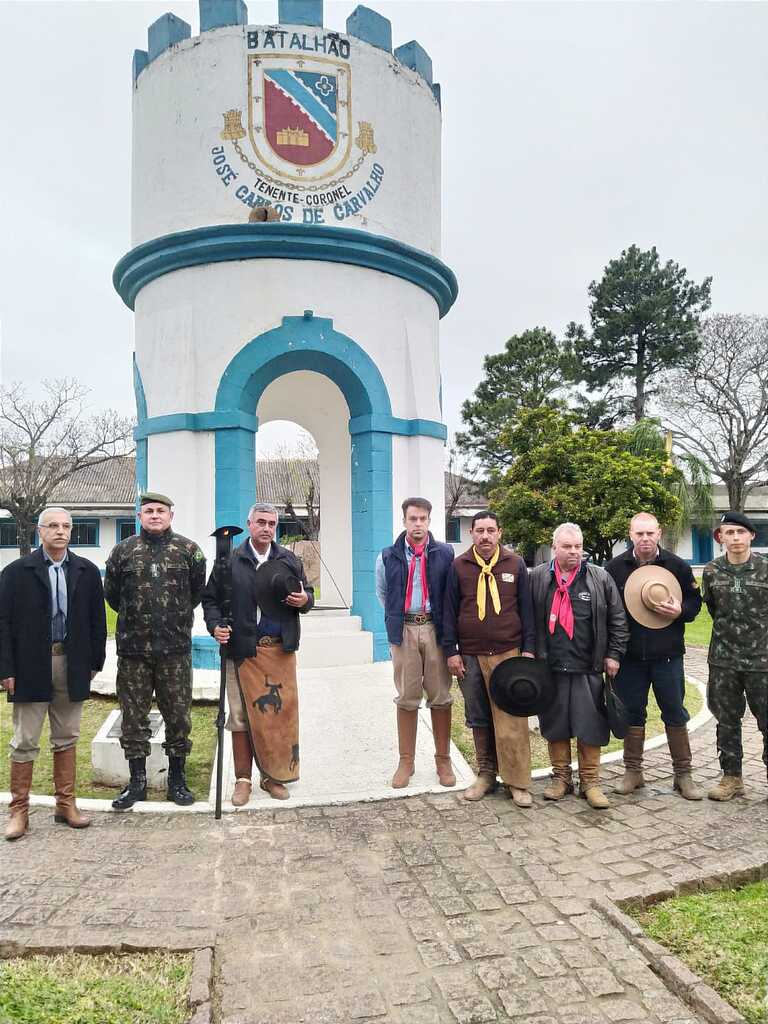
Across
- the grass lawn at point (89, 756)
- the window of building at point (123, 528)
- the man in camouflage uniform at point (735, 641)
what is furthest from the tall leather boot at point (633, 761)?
the window of building at point (123, 528)

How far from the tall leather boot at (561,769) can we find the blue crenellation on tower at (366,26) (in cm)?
740

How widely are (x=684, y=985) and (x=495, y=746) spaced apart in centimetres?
220

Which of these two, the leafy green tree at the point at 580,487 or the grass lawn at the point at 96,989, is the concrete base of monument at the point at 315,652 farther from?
the leafy green tree at the point at 580,487

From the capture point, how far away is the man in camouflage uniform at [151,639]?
4.67m

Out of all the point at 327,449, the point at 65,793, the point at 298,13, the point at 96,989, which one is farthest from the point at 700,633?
the point at 96,989

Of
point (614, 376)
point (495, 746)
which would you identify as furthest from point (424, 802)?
point (614, 376)

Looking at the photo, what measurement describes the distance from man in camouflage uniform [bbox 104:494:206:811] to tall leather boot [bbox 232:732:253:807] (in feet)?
0.96

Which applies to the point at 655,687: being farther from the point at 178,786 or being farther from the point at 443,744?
the point at 178,786

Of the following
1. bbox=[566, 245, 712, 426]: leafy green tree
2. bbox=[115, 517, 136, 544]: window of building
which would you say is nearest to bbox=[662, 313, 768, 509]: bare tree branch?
bbox=[566, 245, 712, 426]: leafy green tree

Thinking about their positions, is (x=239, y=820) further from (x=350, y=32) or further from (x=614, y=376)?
(x=614, y=376)

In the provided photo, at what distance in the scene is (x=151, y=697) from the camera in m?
4.79

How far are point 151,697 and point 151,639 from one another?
41 centimetres

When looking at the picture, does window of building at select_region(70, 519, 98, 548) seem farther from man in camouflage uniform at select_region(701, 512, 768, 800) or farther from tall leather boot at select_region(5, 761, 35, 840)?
man in camouflage uniform at select_region(701, 512, 768, 800)

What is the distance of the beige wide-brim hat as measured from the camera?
15.7ft
